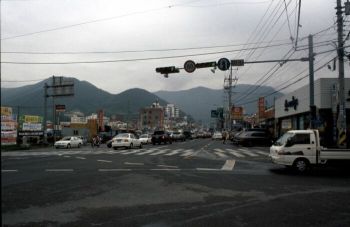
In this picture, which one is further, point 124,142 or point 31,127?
point 31,127

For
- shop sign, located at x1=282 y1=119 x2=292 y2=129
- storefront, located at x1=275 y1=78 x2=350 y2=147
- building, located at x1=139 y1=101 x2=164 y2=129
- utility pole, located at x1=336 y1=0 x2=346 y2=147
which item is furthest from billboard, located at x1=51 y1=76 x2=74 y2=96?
building, located at x1=139 y1=101 x2=164 y2=129

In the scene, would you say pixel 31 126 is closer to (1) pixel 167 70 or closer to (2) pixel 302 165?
(1) pixel 167 70

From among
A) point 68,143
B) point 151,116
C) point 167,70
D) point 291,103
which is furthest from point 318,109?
point 151,116

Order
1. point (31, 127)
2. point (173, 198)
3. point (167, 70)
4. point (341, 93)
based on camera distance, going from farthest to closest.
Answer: point (31, 127), point (167, 70), point (341, 93), point (173, 198)

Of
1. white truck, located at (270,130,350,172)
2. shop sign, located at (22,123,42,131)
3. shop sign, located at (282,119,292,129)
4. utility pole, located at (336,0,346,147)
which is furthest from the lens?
shop sign, located at (22,123,42,131)

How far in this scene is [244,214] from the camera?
9.13m

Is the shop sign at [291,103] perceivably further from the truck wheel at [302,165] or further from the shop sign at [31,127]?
the shop sign at [31,127]

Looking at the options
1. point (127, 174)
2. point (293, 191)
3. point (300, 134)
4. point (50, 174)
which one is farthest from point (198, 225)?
point (300, 134)

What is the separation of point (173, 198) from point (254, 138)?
114 feet

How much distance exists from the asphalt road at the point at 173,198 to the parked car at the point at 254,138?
27.1 meters

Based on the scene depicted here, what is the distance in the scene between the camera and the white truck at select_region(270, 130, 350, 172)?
17.5 metres

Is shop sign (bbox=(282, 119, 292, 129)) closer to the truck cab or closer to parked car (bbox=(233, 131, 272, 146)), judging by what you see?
parked car (bbox=(233, 131, 272, 146))

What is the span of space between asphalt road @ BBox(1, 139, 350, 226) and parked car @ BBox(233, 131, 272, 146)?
27.1 m

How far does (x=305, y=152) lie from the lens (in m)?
17.8
